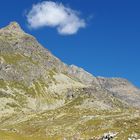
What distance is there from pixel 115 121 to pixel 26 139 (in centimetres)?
9864

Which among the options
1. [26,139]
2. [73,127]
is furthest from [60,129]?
[26,139]

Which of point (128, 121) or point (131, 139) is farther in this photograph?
point (128, 121)

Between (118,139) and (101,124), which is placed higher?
(101,124)

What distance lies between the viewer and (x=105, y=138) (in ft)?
265

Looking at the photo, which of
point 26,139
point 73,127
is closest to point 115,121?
point 73,127

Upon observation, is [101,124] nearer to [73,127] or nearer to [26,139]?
[73,127]

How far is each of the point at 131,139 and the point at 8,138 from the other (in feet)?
82.4

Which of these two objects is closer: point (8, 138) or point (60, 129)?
point (8, 138)

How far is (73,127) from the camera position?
190 metres

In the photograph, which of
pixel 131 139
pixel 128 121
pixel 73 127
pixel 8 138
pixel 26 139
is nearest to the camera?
pixel 131 139

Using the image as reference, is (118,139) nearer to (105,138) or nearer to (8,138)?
(105,138)

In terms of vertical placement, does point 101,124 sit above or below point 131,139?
above

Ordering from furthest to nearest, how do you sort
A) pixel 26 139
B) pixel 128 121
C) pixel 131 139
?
pixel 128 121, pixel 26 139, pixel 131 139

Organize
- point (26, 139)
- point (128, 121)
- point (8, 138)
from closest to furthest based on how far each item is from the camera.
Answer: point (8, 138), point (26, 139), point (128, 121)
